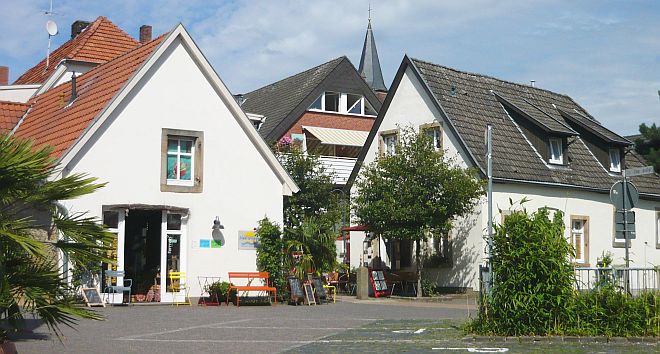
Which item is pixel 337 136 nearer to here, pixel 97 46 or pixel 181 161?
pixel 97 46

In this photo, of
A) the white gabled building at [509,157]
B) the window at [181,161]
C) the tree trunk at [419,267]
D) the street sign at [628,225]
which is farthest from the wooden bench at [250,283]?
the street sign at [628,225]

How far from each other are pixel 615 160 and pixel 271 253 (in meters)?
17.7

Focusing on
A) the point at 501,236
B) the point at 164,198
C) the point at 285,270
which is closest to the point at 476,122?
the point at 285,270

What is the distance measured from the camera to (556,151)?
34.7 m

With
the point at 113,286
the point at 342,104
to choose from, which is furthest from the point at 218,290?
the point at 342,104

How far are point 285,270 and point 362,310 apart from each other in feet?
13.5

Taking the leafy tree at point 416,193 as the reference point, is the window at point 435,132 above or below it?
above

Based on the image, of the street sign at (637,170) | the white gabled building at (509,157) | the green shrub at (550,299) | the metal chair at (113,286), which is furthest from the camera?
the white gabled building at (509,157)

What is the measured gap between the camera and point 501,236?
48.0 ft

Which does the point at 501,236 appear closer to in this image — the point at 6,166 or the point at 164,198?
the point at 6,166

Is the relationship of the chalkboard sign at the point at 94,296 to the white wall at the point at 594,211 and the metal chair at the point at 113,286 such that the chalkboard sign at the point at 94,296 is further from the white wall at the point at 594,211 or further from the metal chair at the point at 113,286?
the white wall at the point at 594,211

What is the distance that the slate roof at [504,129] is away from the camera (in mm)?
31688

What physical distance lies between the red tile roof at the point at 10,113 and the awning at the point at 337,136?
47.9 ft

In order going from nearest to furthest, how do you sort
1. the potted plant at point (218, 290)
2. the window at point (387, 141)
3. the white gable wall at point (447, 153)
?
the potted plant at point (218, 290)
the white gable wall at point (447, 153)
the window at point (387, 141)
